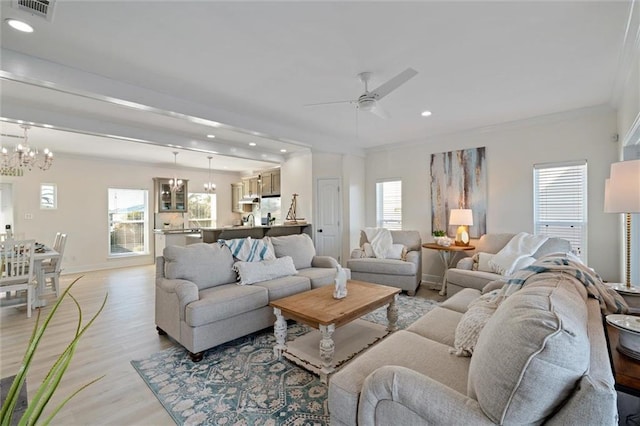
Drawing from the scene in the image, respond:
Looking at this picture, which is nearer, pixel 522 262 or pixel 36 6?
pixel 36 6

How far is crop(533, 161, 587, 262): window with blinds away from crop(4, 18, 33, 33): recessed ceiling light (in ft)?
19.3

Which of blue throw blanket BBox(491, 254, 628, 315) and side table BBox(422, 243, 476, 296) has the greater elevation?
blue throw blanket BBox(491, 254, 628, 315)

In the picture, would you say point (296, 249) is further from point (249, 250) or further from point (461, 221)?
point (461, 221)

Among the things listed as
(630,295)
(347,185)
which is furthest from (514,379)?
(347,185)

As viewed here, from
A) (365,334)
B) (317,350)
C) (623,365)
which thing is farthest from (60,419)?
(623,365)

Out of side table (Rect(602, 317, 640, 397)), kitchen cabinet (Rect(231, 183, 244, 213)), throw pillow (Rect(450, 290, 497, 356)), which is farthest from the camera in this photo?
kitchen cabinet (Rect(231, 183, 244, 213))

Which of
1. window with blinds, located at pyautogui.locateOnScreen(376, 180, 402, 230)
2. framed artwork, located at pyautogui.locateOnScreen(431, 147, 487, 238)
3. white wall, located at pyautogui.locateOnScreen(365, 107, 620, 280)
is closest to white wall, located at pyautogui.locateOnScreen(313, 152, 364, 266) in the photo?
window with blinds, located at pyautogui.locateOnScreen(376, 180, 402, 230)

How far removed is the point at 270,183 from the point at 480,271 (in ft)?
18.2

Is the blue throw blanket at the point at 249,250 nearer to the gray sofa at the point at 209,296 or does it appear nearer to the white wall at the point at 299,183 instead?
the gray sofa at the point at 209,296

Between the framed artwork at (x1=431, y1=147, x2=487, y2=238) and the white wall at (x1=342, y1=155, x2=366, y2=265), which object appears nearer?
the framed artwork at (x1=431, y1=147, x2=487, y2=238)

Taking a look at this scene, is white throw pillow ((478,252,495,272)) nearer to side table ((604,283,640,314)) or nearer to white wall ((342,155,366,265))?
side table ((604,283,640,314))

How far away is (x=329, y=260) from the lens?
432 cm

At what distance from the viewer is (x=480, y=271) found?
3.98 meters

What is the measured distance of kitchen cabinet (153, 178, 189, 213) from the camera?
777 centimetres
